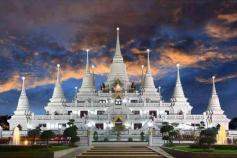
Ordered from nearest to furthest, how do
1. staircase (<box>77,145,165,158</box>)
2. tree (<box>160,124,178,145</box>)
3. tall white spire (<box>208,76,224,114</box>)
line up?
staircase (<box>77,145,165,158</box>)
tree (<box>160,124,178,145</box>)
tall white spire (<box>208,76,224,114</box>)

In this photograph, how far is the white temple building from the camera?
73.6 metres

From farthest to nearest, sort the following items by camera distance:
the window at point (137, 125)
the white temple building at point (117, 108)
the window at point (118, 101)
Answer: the window at point (118, 101)
the window at point (137, 125)
the white temple building at point (117, 108)

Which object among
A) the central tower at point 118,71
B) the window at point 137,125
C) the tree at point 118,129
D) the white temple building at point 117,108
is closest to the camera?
the tree at point 118,129

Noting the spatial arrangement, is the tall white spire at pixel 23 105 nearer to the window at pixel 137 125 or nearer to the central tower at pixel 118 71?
the central tower at pixel 118 71

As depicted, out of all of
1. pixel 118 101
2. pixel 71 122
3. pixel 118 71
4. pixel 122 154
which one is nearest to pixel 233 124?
pixel 118 71

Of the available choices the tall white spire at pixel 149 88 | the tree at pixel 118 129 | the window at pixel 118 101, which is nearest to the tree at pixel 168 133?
the tree at pixel 118 129

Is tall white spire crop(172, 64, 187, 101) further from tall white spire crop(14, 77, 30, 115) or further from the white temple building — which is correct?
tall white spire crop(14, 77, 30, 115)

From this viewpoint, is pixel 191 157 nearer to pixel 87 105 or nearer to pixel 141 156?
pixel 141 156

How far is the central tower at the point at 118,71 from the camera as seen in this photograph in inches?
3415

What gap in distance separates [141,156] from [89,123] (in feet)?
117

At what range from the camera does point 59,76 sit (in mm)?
84750

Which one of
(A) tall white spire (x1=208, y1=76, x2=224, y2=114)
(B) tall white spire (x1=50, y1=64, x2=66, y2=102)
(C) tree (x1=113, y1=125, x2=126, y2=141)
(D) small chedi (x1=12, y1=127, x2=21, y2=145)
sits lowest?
(D) small chedi (x1=12, y1=127, x2=21, y2=145)

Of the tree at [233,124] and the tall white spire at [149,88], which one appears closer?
the tall white spire at [149,88]

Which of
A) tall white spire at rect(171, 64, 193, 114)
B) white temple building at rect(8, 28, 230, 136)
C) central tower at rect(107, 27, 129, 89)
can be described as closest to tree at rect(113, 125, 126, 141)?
white temple building at rect(8, 28, 230, 136)
